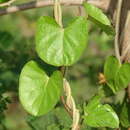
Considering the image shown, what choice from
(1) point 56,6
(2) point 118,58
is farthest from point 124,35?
(1) point 56,6

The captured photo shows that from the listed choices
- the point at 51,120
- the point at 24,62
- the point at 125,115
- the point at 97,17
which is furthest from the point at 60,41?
the point at 24,62

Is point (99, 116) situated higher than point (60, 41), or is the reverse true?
point (60, 41)

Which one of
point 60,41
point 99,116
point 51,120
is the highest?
point 60,41

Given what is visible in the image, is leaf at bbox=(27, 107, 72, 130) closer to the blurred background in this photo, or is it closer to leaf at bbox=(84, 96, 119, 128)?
the blurred background

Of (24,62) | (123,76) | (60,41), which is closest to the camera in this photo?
(60,41)

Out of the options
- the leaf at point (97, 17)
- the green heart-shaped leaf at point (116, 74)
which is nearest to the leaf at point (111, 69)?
the green heart-shaped leaf at point (116, 74)

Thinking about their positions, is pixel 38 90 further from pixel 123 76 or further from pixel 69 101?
pixel 123 76

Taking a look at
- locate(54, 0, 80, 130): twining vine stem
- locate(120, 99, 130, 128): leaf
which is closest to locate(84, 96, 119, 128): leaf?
locate(54, 0, 80, 130): twining vine stem

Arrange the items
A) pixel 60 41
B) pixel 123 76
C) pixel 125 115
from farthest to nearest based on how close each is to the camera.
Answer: pixel 125 115
pixel 123 76
pixel 60 41
